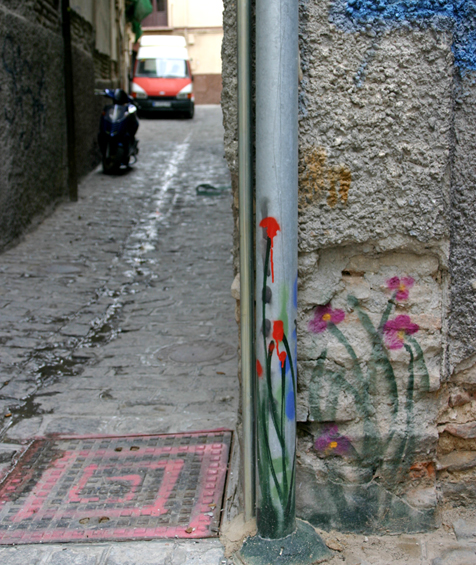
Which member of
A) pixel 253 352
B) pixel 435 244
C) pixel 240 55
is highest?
pixel 240 55

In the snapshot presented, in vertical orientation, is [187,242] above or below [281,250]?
below

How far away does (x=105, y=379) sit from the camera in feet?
12.8

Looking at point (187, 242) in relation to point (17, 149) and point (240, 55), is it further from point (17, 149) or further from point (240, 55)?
point (240, 55)

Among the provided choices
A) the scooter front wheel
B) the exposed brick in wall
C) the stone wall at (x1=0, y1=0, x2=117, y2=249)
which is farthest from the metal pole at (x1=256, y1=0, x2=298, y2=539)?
the exposed brick in wall

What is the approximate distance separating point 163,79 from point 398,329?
1766cm

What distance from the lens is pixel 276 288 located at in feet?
6.93

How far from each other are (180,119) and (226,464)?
16.6 meters

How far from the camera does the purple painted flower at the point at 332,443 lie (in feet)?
7.76

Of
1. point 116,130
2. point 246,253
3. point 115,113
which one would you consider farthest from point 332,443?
point 115,113

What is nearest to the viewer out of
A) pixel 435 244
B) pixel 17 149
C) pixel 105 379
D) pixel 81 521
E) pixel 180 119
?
pixel 435 244

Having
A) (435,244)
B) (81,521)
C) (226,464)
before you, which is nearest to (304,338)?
(435,244)

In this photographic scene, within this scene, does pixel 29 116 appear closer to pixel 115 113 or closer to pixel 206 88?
pixel 115 113

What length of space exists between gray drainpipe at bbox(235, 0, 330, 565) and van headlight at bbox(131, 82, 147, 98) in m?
16.9

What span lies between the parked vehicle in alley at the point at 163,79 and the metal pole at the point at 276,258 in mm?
16772
